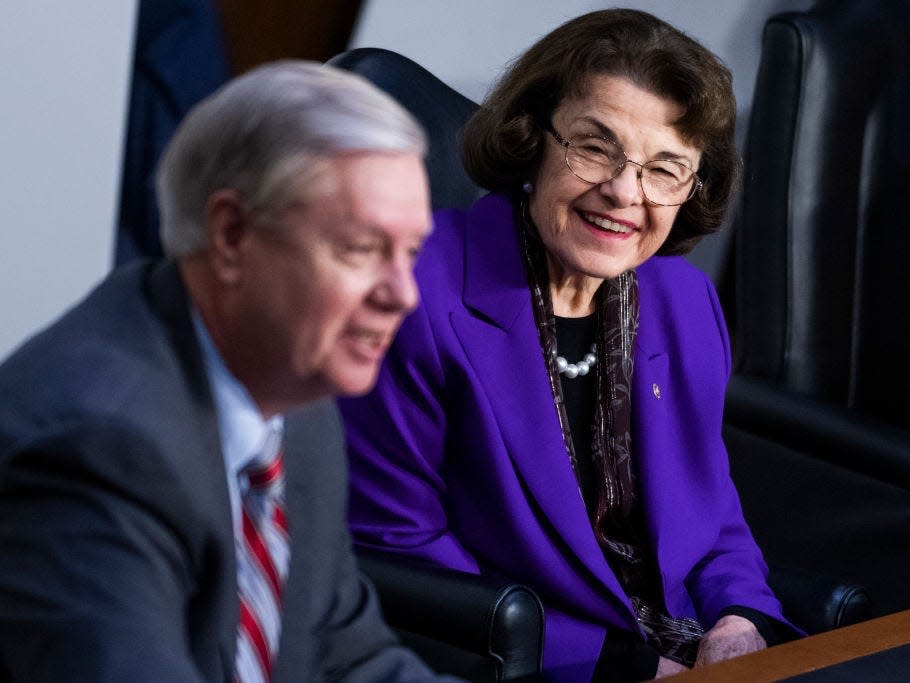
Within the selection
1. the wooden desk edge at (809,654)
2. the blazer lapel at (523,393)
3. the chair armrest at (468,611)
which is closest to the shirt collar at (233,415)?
the wooden desk edge at (809,654)

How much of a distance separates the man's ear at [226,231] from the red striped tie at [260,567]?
189 mm

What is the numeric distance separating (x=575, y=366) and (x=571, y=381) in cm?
2

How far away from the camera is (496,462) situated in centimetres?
183

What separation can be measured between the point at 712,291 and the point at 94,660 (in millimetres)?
1420

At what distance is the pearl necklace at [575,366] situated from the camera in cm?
194

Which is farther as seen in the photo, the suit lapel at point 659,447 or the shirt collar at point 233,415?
the suit lapel at point 659,447

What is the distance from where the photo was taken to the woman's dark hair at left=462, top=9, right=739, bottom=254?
6.08 feet

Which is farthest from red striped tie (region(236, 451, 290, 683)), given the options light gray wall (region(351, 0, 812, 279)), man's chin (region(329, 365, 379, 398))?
light gray wall (region(351, 0, 812, 279))

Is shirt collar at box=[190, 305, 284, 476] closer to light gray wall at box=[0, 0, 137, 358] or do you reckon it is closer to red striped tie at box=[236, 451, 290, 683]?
red striped tie at box=[236, 451, 290, 683]

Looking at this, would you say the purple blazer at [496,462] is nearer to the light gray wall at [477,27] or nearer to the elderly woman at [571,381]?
the elderly woman at [571,381]

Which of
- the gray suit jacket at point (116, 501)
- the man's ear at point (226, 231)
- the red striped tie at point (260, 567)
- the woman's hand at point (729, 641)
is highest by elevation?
the man's ear at point (226, 231)

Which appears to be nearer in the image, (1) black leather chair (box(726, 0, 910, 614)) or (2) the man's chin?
(2) the man's chin

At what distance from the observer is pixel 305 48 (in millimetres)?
2479

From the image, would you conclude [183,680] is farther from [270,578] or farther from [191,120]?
[191,120]
